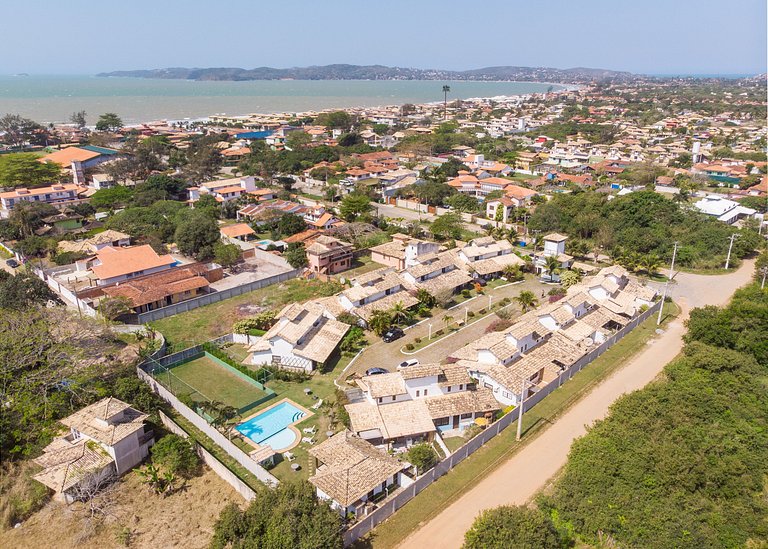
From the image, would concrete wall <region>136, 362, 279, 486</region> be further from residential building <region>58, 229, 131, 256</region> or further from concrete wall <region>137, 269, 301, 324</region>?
residential building <region>58, 229, 131, 256</region>

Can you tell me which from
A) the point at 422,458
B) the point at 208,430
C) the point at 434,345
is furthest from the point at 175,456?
the point at 434,345

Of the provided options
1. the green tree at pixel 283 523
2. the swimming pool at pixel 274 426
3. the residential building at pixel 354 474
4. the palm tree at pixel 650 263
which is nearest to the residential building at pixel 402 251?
Answer: the palm tree at pixel 650 263

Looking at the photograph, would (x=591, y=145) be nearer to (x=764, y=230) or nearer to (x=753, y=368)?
Result: (x=764, y=230)

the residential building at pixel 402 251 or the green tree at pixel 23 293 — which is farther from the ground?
the green tree at pixel 23 293

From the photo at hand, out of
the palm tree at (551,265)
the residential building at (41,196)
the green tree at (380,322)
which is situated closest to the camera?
the green tree at (380,322)

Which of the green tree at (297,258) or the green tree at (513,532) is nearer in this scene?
the green tree at (513,532)

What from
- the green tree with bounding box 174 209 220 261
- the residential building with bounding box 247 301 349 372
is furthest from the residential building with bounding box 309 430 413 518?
the green tree with bounding box 174 209 220 261

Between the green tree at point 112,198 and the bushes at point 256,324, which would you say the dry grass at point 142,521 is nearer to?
the bushes at point 256,324
